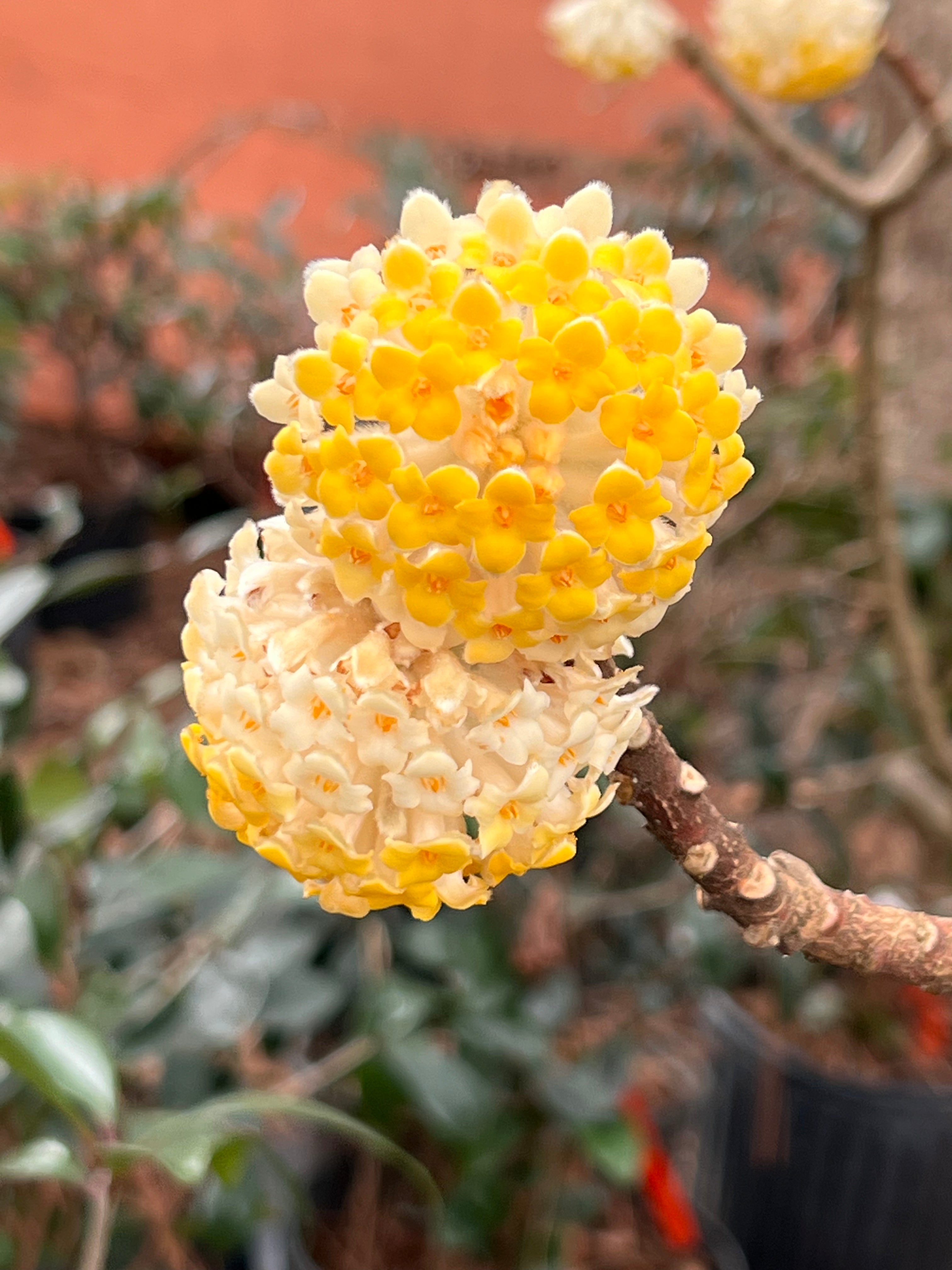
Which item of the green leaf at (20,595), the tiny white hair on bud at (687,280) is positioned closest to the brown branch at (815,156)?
the tiny white hair on bud at (687,280)

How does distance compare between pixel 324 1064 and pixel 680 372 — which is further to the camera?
pixel 324 1064

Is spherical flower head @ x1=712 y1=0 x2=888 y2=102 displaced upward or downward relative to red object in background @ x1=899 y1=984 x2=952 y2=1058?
upward

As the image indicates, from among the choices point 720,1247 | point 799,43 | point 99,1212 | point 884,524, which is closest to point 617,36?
point 799,43

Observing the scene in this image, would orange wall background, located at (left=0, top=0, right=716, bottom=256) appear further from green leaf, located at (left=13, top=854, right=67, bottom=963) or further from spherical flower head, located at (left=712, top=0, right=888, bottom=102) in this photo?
green leaf, located at (left=13, top=854, right=67, bottom=963)

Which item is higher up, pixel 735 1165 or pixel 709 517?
pixel 709 517

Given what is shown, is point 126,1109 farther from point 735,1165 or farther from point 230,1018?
point 735,1165

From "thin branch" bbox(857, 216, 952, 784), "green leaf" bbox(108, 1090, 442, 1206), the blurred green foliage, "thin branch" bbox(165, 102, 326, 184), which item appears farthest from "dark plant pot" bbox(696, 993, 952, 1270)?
"thin branch" bbox(165, 102, 326, 184)

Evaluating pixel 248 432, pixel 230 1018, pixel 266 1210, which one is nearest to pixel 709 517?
pixel 230 1018
